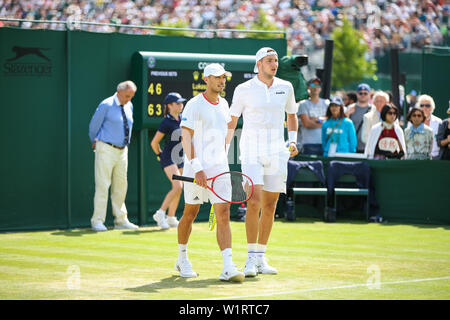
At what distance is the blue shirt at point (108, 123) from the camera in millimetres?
14062

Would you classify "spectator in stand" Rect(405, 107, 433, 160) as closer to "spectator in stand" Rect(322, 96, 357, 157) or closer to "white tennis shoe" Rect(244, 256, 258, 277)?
"spectator in stand" Rect(322, 96, 357, 157)

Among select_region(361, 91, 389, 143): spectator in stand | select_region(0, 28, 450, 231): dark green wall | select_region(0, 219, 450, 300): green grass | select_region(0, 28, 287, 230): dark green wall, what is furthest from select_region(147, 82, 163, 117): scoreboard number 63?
select_region(361, 91, 389, 143): spectator in stand

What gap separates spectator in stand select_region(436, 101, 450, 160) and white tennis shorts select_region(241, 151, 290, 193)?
21.1ft

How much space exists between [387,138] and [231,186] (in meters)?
7.35

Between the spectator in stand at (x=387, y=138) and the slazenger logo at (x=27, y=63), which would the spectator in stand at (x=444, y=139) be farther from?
the slazenger logo at (x=27, y=63)

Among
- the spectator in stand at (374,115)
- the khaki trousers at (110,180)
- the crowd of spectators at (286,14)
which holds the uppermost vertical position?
the crowd of spectators at (286,14)

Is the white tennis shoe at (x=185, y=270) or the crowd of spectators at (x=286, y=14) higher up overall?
the crowd of spectators at (x=286, y=14)

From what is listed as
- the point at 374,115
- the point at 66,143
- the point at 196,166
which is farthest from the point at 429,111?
the point at 196,166

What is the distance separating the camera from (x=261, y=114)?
374 inches

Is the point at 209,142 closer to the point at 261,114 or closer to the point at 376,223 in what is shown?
the point at 261,114

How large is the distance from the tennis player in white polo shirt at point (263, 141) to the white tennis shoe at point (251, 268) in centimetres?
14

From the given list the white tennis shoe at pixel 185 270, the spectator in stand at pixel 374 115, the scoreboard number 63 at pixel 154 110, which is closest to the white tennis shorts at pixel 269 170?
the white tennis shoe at pixel 185 270
